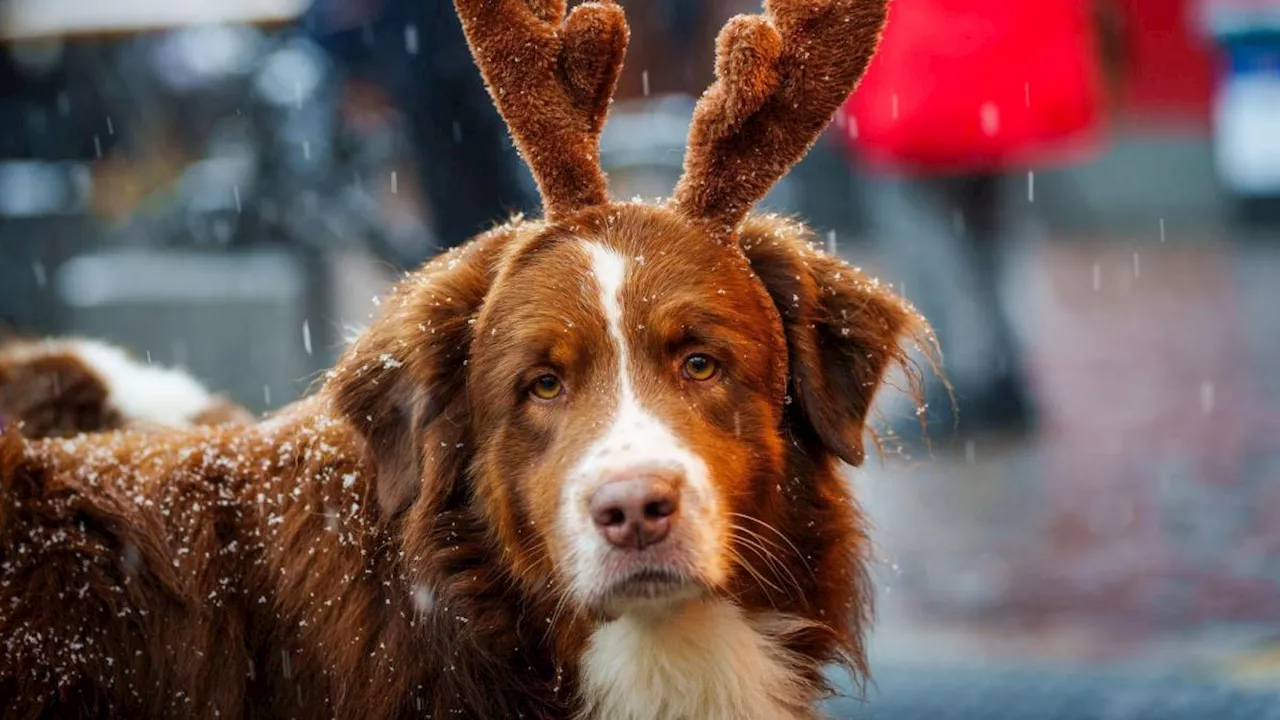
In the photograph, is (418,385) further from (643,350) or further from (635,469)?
(635,469)

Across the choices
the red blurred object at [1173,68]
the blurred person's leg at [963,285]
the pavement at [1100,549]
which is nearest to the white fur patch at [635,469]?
the pavement at [1100,549]

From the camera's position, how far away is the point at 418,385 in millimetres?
3428

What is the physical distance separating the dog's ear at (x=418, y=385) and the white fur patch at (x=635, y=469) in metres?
0.41

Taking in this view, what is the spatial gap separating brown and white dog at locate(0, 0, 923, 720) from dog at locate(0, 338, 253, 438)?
988 millimetres

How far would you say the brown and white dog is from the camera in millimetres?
3285

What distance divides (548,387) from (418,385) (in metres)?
0.30

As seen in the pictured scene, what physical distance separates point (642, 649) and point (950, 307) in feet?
20.3

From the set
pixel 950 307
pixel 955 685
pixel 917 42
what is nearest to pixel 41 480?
pixel 955 685

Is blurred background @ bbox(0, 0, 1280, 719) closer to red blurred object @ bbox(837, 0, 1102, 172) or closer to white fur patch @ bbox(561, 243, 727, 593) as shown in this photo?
red blurred object @ bbox(837, 0, 1102, 172)

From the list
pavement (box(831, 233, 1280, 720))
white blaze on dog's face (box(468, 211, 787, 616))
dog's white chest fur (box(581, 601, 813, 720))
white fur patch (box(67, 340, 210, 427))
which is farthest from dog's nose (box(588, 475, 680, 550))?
white fur patch (box(67, 340, 210, 427))

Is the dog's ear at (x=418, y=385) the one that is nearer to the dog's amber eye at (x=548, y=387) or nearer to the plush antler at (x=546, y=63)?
the dog's amber eye at (x=548, y=387)

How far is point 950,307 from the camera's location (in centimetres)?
920

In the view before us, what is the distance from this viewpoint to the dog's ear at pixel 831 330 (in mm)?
3473

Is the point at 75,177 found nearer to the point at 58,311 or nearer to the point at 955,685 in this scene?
the point at 58,311
